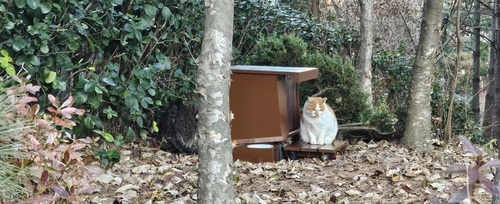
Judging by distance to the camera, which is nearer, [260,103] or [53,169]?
[53,169]

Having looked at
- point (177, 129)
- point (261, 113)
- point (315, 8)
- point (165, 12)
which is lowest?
point (177, 129)

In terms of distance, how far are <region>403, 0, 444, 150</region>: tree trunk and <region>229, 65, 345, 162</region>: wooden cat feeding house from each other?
2.62 ft

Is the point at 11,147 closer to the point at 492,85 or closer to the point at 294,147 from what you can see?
the point at 294,147

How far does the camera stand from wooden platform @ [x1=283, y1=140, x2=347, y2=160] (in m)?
Result: 4.91

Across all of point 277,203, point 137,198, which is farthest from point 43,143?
point 277,203

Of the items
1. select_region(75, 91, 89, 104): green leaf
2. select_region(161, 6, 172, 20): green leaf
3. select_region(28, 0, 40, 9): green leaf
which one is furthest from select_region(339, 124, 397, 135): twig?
select_region(28, 0, 40, 9): green leaf

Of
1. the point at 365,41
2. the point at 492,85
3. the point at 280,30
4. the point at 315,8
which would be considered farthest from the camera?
the point at 492,85

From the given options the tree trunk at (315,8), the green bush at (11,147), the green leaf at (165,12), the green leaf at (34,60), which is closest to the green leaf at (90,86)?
the green leaf at (34,60)

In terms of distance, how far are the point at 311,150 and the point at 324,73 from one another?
1517 millimetres

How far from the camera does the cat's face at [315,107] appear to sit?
5191 millimetres

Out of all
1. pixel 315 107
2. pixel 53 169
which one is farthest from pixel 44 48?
pixel 315 107

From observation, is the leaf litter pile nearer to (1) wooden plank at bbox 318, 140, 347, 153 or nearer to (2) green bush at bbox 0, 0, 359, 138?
(1) wooden plank at bbox 318, 140, 347, 153

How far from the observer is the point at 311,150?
196 inches

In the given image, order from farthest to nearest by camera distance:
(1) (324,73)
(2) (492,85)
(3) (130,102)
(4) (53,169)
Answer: (2) (492,85) → (1) (324,73) → (3) (130,102) → (4) (53,169)
